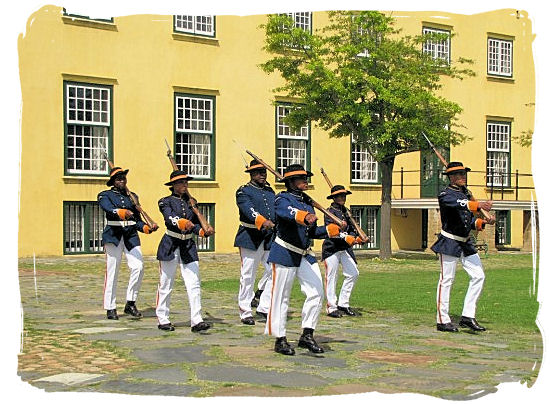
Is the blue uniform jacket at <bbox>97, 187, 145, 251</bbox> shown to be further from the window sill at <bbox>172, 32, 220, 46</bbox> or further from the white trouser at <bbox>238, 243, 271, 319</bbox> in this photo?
the window sill at <bbox>172, 32, 220, 46</bbox>

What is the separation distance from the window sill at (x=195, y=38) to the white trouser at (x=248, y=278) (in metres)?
13.4

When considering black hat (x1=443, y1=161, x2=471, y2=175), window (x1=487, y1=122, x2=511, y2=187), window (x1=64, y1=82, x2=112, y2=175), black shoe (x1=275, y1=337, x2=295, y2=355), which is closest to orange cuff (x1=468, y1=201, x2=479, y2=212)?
black hat (x1=443, y1=161, x2=471, y2=175)

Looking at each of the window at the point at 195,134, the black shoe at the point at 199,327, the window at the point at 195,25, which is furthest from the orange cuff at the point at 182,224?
the window at the point at 195,25

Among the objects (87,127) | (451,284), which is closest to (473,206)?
(451,284)

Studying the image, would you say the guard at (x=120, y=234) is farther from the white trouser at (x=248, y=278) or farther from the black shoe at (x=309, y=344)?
the black shoe at (x=309, y=344)

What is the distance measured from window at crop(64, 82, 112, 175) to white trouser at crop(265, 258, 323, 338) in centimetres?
1485

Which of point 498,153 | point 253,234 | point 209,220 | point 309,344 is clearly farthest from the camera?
point 498,153

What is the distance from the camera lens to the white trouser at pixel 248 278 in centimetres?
1107

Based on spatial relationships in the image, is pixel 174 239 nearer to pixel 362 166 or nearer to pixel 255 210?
pixel 255 210

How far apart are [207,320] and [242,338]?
1.68 meters

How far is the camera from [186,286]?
10.1m

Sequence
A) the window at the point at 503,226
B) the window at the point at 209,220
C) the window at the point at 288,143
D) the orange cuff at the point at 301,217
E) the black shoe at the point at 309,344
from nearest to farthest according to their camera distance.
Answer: the orange cuff at the point at 301,217 < the black shoe at the point at 309,344 < the window at the point at 209,220 < the window at the point at 288,143 < the window at the point at 503,226

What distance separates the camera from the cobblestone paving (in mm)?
6832

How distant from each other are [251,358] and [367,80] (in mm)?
14084
